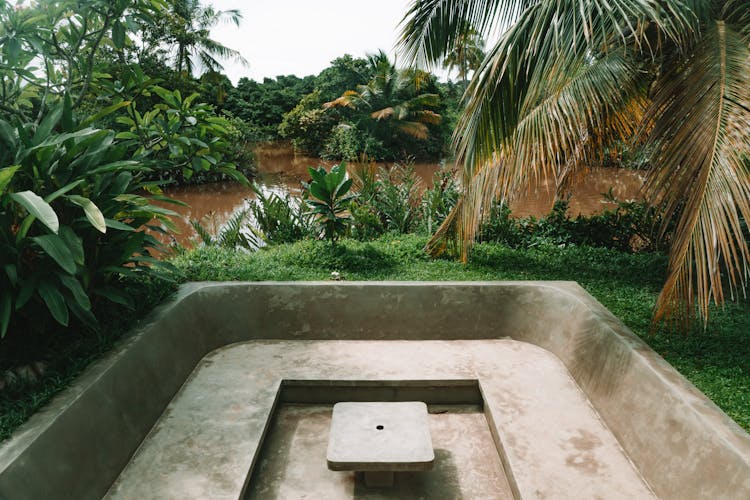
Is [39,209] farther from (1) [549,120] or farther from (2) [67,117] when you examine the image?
(1) [549,120]

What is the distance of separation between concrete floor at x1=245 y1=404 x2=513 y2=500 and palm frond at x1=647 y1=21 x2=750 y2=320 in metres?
1.24

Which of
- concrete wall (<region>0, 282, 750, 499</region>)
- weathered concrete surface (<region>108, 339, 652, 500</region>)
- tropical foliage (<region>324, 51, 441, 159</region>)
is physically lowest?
weathered concrete surface (<region>108, 339, 652, 500</region>)

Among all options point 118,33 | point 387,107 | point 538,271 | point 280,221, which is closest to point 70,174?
point 118,33

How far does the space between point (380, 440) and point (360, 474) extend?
12.0 inches

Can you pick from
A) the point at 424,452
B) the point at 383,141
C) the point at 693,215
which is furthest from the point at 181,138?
the point at 383,141

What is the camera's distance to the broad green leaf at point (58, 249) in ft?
6.56

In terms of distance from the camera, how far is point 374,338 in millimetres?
3664

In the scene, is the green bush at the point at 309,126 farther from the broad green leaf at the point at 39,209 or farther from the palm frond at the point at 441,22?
the broad green leaf at the point at 39,209

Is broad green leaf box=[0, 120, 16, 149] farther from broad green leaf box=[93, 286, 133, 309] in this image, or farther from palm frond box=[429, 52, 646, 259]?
palm frond box=[429, 52, 646, 259]

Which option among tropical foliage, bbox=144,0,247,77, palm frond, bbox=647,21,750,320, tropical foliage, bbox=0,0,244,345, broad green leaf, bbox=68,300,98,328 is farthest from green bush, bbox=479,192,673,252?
tropical foliage, bbox=144,0,247,77

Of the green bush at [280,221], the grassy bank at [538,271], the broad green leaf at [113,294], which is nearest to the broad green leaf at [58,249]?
the broad green leaf at [113,294]

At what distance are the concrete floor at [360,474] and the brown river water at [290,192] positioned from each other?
6.06 meters

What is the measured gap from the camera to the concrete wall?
1.92 meters

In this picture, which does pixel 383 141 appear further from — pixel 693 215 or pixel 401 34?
pixel 693 215
